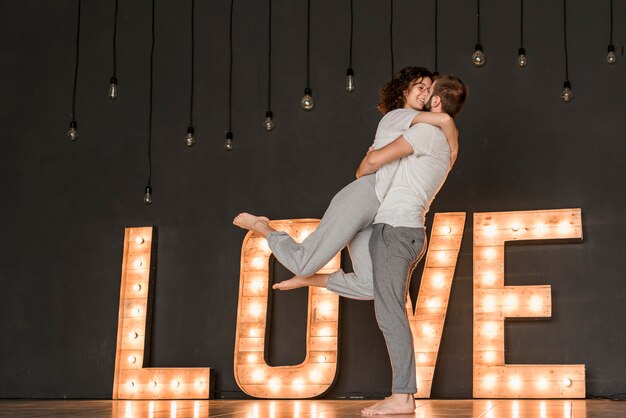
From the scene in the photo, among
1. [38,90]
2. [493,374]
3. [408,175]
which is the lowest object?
[493,374]

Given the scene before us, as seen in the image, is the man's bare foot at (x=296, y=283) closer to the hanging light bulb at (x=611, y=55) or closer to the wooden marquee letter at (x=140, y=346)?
the wooden marquee letter at (x=140, y=346)

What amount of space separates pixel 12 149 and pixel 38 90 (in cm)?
43

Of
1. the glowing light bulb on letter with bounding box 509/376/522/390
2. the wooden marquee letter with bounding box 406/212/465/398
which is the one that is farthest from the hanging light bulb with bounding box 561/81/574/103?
the glowing light bulb on letter with bounding box 509/376/522/390

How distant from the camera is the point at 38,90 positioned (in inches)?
228

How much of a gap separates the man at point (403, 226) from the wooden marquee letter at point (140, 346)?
1.89 metres

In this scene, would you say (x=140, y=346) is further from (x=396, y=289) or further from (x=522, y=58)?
(x=522, y=58)

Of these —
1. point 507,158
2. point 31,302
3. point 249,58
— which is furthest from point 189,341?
point 507,158

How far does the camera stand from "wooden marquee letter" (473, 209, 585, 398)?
443cm

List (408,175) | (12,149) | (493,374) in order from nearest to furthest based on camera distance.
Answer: (408,175) < (493,374) < (12,149)

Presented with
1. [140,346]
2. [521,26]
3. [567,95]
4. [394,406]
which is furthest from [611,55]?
[140,346]

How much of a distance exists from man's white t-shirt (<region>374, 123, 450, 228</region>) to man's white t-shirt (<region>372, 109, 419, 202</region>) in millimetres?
20

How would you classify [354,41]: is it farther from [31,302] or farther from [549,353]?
[31,302]

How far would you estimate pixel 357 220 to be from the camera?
3.41 metres

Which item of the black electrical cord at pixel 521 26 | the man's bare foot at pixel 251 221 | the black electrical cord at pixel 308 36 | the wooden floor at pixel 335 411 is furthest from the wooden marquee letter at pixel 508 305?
the man's bare foot at pixel 251 221
